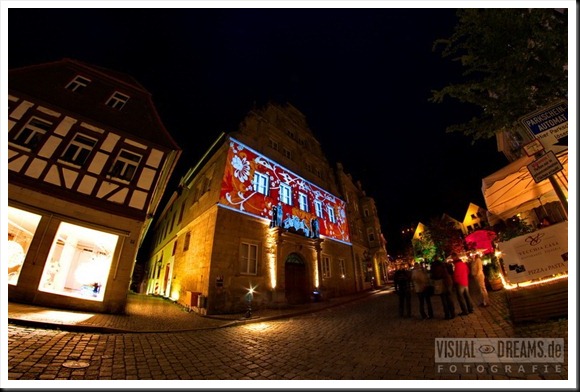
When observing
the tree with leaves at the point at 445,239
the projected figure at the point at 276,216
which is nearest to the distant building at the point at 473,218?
the tree with leaves at the point at 445,239

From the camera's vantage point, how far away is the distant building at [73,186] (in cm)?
844

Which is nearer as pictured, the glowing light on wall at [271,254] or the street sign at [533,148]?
the street sign at [533,148]

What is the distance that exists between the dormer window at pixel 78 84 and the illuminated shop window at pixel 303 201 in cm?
1313

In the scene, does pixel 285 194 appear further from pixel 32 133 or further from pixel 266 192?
pixel 32 133

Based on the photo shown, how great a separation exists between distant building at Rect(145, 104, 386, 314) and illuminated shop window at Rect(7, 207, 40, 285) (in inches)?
242

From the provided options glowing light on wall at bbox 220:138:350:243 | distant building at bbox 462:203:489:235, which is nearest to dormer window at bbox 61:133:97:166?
glowing light on wall at bbox 220:138:350:243

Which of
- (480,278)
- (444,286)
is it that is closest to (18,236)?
(444,286)

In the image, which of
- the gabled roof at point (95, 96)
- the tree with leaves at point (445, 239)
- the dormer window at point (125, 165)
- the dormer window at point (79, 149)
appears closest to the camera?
the dormer window at point (79, 149)

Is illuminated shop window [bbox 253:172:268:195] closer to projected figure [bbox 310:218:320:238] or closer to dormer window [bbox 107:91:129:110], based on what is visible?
projected figure [bbox 310:218:320:238]

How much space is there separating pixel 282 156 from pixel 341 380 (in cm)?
1492

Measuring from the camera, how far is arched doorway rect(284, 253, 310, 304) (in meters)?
13.8

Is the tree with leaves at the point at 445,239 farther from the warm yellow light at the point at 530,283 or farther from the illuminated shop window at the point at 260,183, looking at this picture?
the warm yellow light at the point at 530,283

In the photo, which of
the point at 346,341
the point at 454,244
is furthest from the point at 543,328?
the point at 454,244

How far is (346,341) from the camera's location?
5.50 metres
